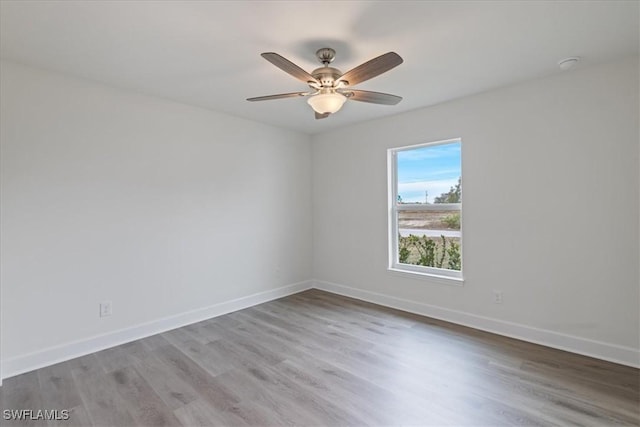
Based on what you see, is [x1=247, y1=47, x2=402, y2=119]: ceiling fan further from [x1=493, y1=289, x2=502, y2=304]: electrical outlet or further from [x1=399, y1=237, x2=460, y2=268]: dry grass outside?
[x1=493, y1=289, x2=502, y2=304]: electrical outlet

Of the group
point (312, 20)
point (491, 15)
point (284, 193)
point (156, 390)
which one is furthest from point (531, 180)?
point (156, 390)

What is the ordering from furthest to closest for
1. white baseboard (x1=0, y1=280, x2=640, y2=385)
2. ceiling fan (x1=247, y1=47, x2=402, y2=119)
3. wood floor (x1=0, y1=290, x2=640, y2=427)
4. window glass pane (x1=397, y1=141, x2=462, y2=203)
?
window glass pane (x1=397, y1=141, x2=462, y2=203)
white baseboard (x1=0, y1=280, x2=640, y2=385)
ceiling fan (x1=247, y1=47, x2=402, y2=119)
wood floor (x1=0, y1=290, x2=640, y2=427)

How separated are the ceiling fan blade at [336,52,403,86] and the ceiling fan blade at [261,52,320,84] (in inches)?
9.1

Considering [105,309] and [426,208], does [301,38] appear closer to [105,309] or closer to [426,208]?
[426,208]

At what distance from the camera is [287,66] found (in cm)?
190

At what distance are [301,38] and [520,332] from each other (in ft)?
10.3

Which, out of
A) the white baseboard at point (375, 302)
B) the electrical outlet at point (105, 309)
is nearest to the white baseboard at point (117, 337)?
the white baseboard at point (375, 302)

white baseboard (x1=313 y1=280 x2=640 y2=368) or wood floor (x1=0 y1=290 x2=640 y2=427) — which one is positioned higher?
white baseboard (x1=313 y1=280 x2=640 y2=368)

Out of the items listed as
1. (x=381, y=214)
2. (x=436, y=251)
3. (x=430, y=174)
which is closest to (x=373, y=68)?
(x=430, y=174)

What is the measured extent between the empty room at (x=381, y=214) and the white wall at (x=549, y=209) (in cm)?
2

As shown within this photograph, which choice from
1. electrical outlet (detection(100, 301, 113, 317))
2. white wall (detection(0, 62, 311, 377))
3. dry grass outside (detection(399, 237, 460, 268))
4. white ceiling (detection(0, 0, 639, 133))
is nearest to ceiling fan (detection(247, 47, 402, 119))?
white ceiling (detection(0, 0, 639, 133))

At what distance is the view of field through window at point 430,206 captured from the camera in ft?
11.2

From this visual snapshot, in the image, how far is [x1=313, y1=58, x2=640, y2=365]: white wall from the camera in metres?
2.40

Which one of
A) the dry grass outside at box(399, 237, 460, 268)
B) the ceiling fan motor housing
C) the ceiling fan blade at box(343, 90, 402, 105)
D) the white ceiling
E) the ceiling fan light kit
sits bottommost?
the dry grass outside at box(399, 237, 460, 268)
